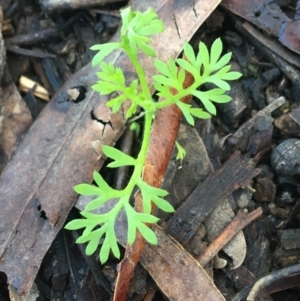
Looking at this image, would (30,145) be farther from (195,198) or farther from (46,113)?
(195,198)

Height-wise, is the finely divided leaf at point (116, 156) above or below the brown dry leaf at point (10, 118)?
above

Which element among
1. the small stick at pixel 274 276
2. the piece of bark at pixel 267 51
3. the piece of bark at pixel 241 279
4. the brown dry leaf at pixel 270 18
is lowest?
the piece of bark at pixel 241 279

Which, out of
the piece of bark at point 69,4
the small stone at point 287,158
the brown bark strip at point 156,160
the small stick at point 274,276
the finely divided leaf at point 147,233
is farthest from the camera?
the piece of bark at point 69,4

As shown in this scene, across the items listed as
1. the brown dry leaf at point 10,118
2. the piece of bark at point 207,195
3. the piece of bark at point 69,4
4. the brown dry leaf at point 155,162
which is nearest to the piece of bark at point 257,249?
the piece of bark at point 207,195

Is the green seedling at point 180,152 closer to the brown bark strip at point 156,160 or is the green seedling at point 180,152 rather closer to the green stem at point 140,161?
the brown bark strip at point 156,160

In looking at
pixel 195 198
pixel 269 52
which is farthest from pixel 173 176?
pixel 269 52

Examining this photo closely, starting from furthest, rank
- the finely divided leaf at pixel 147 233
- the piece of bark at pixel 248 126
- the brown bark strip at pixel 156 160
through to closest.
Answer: the piece of bark at pixel 248 126 → the brown bark strip at pixel 156 160 → the finely divided leaf at pixel 147 233
